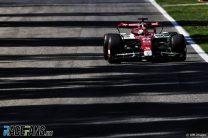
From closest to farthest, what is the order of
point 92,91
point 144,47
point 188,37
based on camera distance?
1. point 92,91
2. point 144,47
3. point 188,37

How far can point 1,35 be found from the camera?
28047 millimetres

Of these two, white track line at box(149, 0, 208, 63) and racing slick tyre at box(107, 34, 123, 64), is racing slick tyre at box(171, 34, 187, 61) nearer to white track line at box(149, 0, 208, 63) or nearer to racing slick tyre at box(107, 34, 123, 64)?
white track line at box(149, 0, 208, 63)

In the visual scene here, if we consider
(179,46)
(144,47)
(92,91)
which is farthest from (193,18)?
(92,91)

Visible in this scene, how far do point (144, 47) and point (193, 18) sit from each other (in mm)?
15308

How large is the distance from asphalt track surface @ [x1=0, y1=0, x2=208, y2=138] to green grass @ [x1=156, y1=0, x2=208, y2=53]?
3.39m

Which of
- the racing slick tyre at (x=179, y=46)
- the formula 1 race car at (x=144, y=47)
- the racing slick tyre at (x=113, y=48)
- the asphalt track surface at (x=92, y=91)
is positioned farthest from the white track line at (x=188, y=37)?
the racing slick tyre at (x=113, y=48)

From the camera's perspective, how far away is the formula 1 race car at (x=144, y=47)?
18080 mm

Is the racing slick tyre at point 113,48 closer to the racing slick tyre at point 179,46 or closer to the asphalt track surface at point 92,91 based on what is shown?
the asphalt track surface at point 92,91

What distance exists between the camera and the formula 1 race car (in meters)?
18.1

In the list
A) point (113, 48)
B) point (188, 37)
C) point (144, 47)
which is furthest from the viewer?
point (188, 37)

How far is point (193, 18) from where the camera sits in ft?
109

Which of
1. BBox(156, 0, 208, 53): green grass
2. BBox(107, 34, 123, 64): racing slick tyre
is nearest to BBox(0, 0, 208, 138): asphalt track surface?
BBox(107, 34, 123, 64): racing slick tyre

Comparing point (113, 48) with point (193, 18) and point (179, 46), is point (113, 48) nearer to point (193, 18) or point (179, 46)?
point (179, 46)

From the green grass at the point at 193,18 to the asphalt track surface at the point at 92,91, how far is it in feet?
11.1
